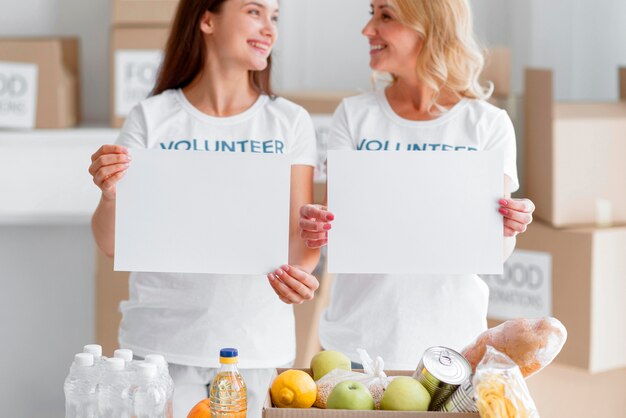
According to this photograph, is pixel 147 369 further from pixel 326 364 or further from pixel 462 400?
pixel 462 400

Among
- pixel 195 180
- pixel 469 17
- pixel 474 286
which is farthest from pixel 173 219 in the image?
pixel 469 17

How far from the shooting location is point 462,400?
118 cm

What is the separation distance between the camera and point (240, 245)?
4.89 ft

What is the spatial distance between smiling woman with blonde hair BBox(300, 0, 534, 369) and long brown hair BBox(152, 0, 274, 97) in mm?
181

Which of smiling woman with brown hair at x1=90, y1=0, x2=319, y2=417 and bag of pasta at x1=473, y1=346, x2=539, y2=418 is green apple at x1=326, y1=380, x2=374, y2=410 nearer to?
bag of pasta at x1=473, y1=346, x2=539, y2=418

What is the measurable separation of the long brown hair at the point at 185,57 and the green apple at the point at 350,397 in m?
0.73

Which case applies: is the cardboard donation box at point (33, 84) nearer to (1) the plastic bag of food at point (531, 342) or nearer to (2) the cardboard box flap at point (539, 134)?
(2) the cardboard box flap at point (539, 134)

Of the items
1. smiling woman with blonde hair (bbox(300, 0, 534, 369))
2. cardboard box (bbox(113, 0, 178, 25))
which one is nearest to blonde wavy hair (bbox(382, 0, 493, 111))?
smiling woman with blonde hair (bbox(300, 0, 534, 369))

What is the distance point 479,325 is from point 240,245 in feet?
1.63

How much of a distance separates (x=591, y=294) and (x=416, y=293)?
814 mm

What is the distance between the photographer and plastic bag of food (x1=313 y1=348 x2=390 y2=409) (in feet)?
4.07

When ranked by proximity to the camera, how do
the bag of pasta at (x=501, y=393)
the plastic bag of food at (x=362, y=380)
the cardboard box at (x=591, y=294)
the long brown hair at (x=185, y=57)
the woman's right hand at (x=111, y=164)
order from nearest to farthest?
the bag of pasta at (x=501, y=393), the plastic bag of food at (x=362, y=380), the woman's right hand at (x=111, y=164), the long brown hair at (x=185, y=57), the cardboard box at (x=591, y=294)

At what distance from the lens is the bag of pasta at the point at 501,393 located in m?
1.13

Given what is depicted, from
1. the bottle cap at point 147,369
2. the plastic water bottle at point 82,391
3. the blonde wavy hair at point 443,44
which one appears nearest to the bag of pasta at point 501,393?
the bottle cap at point 147,369
